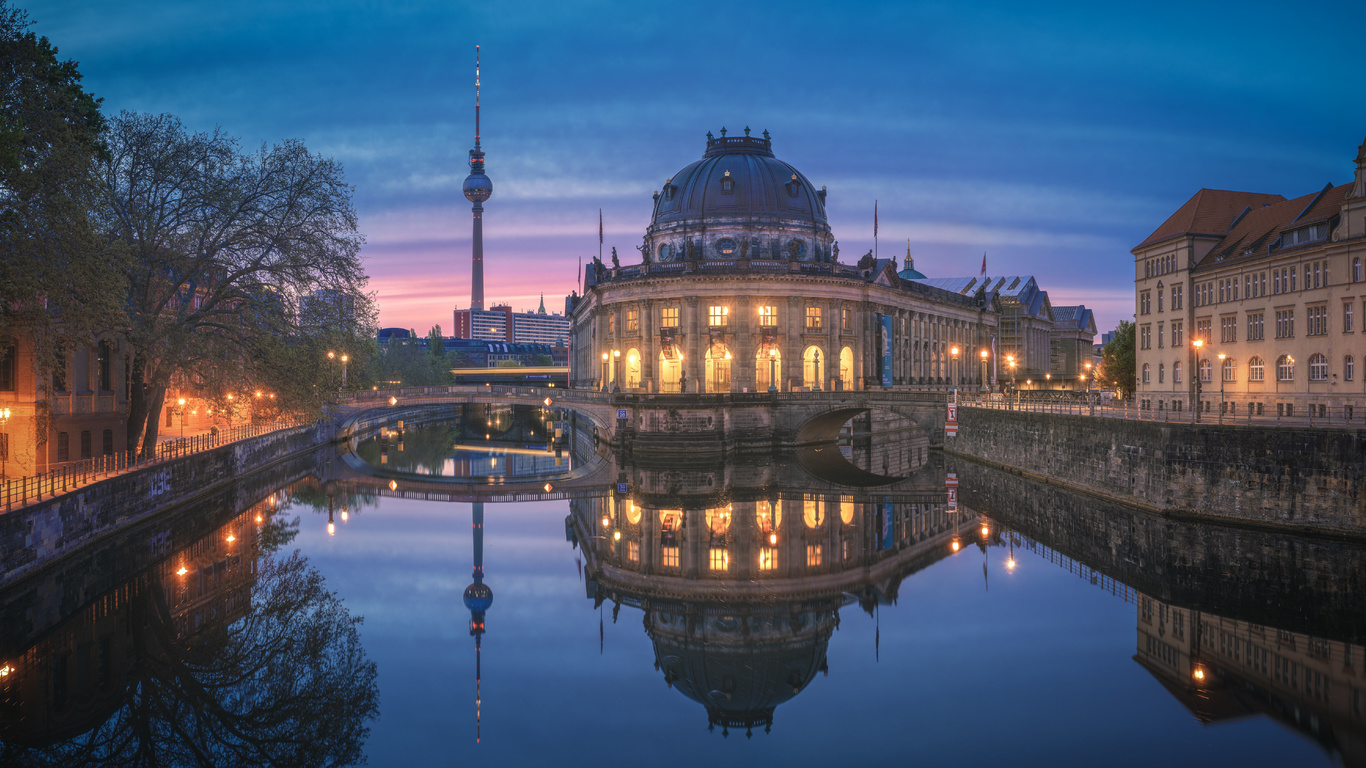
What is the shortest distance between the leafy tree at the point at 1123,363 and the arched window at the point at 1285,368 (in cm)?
2526

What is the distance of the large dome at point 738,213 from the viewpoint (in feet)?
287

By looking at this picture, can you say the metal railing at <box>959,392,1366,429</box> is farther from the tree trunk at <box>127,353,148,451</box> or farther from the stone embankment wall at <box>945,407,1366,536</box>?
the tree trunk at <box>127,353,148,451</box>

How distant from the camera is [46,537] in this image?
2670 cm

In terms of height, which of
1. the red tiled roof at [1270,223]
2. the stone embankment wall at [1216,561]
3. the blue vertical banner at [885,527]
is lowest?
the blue vertical banner at [885,527]

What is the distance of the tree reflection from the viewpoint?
17.0m

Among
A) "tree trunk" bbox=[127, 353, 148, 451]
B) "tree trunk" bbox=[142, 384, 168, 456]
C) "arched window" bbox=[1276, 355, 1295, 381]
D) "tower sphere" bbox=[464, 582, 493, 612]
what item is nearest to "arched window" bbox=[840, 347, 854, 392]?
"arched window" bbox=[1276, 355, 1295, 381]

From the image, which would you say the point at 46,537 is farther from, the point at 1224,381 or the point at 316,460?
the point at 1224,381

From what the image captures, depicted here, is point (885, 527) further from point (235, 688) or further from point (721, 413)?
point (235, 688)

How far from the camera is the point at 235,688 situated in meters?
20.1

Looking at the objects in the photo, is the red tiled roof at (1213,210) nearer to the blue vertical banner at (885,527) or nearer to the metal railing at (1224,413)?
the metal railing at (1224,413)

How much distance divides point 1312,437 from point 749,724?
2556cm

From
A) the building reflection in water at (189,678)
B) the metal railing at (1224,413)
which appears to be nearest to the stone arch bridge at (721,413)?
the metal railing at (1224,413)

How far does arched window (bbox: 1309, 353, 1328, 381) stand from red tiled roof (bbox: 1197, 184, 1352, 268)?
649 cm

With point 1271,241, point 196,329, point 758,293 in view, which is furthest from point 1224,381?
point 196,329
